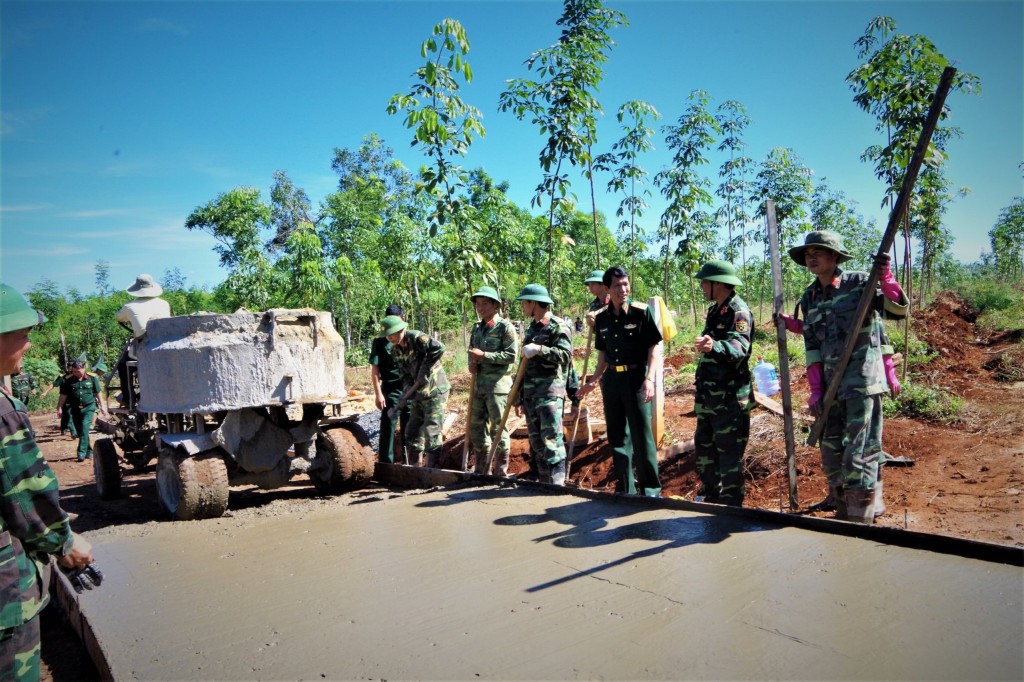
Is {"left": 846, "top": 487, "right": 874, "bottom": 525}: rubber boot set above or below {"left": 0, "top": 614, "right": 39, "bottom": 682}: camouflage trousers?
below

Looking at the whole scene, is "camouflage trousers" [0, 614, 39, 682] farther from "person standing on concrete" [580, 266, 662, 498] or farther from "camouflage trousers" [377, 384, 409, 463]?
"camouflage trousers" [377, 384, 409, 463]

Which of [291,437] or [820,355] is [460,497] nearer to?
[291,437]

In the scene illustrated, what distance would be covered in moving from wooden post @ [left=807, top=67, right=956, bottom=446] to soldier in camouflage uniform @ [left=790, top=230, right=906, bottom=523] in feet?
0.20

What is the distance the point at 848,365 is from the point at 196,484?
15.9ft

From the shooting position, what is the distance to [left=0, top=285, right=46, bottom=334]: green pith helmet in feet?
7.04

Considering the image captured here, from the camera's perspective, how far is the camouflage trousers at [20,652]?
2.03 meters

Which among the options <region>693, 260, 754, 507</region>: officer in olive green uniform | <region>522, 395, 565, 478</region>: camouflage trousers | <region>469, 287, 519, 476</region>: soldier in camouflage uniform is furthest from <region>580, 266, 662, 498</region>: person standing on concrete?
<region>469, 287, 519, 476</region>: soldier in camouflage uniform

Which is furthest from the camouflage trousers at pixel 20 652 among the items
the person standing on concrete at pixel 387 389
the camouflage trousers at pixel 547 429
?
the person standing on concrete at pixel 387 389

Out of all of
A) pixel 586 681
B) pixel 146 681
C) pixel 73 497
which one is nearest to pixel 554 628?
pixel 586 681

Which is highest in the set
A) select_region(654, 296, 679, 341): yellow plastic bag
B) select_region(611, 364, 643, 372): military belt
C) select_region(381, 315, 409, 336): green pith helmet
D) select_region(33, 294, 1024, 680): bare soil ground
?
select_region(381, 315, 409, 336): green pith helmet

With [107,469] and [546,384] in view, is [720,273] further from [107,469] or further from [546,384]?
[107,469]

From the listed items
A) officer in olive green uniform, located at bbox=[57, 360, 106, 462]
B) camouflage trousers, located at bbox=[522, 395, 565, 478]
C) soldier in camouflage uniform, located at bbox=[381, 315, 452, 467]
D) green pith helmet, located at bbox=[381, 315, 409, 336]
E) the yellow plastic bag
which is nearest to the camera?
camouflage trousers, located at bbox=[522, 395, 565, 478]

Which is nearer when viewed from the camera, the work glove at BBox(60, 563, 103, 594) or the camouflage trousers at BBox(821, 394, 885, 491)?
the work glove at BBox(60, 563, 103, 594)

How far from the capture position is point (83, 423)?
11047 millimetres
